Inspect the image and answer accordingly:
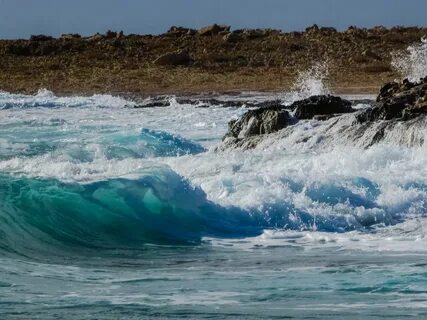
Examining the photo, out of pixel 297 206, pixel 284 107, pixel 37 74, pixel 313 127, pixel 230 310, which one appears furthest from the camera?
pixel 37 74

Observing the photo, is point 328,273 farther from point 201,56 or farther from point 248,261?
point 201,56

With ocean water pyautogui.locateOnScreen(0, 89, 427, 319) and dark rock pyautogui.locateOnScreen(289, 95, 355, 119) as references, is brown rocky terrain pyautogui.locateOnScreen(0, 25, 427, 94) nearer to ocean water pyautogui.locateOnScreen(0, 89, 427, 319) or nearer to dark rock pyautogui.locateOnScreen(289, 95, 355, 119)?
dark rock pyautogui.locateOnScreen(289, 95, 355, 119)

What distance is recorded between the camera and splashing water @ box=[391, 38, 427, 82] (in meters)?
36.4

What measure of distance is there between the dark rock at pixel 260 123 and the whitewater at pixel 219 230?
0.55 m

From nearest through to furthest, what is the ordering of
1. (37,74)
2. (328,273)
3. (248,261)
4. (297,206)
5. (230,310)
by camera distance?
(230,310) < (328,273) < (248,261) < (297,206) < (37,74)

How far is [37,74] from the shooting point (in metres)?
45.3

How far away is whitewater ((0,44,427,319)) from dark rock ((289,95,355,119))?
2.34 feet

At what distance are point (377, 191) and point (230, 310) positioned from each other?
6984mm


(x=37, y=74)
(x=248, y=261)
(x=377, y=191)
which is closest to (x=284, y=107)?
(x=377, y=191)

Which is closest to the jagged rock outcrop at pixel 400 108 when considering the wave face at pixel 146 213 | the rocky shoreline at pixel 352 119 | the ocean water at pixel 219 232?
the rocky shoreline at pixel 352 119

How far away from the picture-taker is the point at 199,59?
4634cm

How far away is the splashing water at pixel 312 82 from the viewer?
3641 centimetres

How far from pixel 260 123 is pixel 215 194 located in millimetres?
6460

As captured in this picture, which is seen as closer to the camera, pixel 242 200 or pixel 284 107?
pixel 242 200
